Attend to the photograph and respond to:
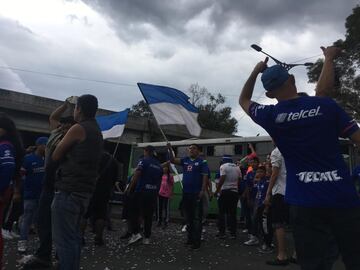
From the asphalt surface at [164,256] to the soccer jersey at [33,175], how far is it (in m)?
0.94

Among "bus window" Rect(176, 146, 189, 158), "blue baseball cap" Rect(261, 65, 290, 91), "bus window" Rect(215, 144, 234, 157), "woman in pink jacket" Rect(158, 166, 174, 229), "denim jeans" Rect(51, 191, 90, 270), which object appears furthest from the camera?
"bus window" Rect(176, 146, 189, 158)

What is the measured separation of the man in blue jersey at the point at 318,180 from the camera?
254cm

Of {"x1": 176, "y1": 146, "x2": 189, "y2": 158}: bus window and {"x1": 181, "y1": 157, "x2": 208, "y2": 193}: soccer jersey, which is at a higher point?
{"x1": 176, "y1": 146, "x2": 189, "y2": 158}: bus window

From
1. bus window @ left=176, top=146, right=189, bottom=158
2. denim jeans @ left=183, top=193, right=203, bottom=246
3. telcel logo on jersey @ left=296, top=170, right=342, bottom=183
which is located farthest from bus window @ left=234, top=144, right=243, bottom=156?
telcel logo on jersey @ left=296, top=170, right=342, bottom=183

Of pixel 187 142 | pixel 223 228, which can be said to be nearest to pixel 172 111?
pixel 223 228

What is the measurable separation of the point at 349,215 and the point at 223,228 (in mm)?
7591

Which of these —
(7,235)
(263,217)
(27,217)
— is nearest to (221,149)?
(263,217)

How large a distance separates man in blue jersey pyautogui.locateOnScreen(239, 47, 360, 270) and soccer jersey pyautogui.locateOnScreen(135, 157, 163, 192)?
6063 mm

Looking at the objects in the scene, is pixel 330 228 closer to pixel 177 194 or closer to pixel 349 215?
pixel 349 215

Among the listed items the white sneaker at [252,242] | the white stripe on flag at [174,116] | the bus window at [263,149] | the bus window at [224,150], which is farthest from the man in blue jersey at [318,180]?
the bus window at [224,150]

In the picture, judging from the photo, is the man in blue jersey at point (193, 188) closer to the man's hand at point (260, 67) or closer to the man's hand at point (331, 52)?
the man's hand at point (260, 67)

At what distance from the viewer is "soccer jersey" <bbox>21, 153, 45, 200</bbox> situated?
702 cm

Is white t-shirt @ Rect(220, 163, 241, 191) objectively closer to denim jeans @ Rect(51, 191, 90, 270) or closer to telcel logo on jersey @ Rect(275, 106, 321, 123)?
denim jeans @ Rect(51, 191, 90, 270)

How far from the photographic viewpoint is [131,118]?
107 feet
